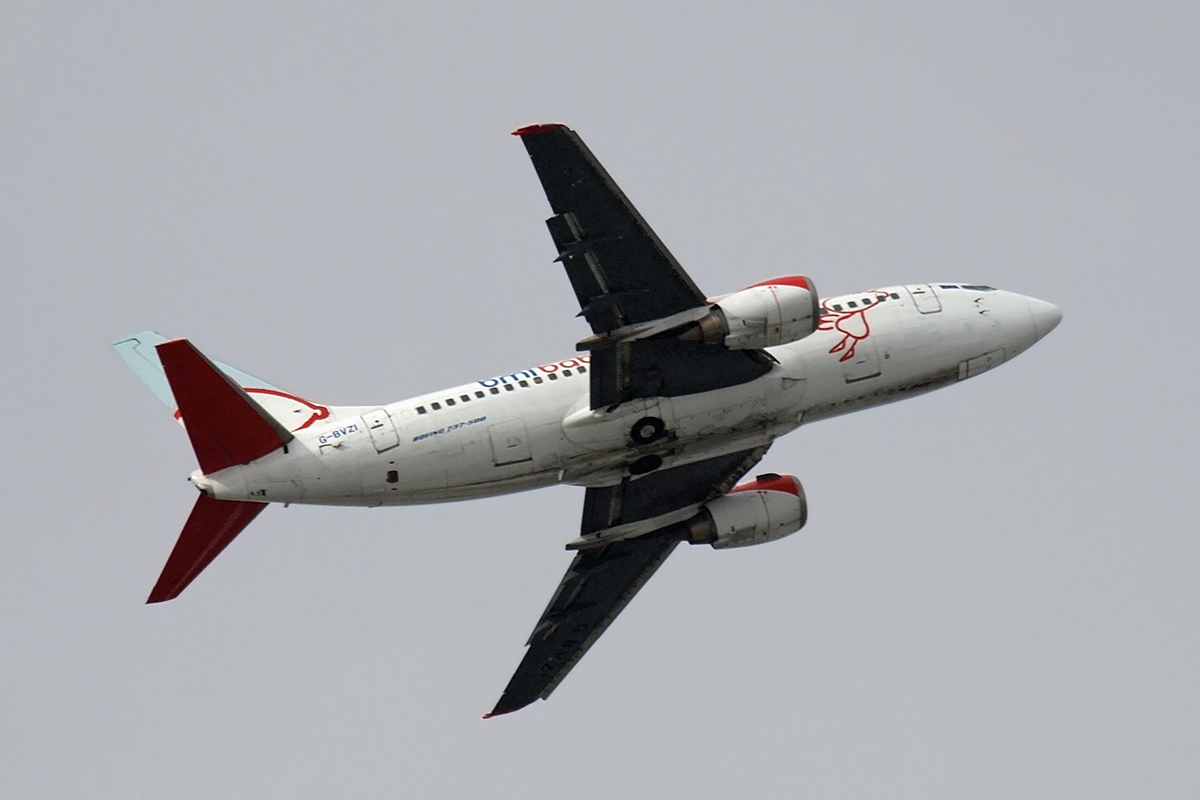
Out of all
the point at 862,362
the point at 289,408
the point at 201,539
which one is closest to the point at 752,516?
the point at 862,362

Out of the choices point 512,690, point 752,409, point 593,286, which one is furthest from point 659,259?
point 512,690

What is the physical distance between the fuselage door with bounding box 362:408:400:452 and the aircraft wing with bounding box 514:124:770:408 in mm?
5835

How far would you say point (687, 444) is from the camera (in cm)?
5353

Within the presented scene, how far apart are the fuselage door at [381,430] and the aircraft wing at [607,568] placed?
30.0 ft

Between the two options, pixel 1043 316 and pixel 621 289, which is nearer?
pixel 621 289

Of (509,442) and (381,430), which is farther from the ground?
(381,430)

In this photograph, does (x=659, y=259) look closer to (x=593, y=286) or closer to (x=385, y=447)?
(x=593, y=286)

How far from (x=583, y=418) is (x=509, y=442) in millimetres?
2238

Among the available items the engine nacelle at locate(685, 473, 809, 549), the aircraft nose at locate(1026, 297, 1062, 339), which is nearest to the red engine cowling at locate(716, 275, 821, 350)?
the engine nacelle at locate(685, 473, 809, 549)

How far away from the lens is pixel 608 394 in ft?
169

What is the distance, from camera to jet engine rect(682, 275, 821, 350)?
5028 cm

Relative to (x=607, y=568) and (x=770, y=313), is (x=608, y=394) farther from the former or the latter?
(x=607, y=568)

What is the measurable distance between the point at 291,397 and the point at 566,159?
13.1 meters

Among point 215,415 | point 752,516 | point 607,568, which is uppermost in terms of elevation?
point 215,415
